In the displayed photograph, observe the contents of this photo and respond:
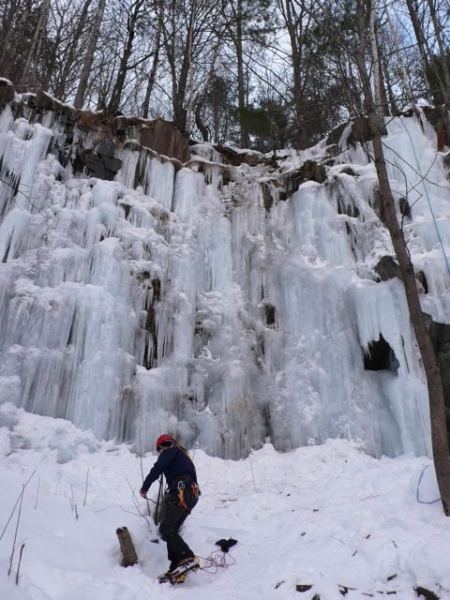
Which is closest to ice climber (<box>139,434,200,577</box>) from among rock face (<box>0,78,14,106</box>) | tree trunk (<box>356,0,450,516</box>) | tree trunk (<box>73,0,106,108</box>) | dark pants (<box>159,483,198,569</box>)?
dark pants (<box>159,483,198,569</box>)

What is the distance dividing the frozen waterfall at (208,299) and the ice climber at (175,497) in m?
2.46

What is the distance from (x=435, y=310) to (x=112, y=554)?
225 inches

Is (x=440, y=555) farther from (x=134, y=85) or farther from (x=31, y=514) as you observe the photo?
(x=134, y=85)

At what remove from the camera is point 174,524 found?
380 centimetres

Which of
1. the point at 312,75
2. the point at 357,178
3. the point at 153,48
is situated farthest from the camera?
Answer: the point at 153,48

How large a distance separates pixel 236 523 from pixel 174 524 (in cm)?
138

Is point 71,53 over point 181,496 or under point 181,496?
over

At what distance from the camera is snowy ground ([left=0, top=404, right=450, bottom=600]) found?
3.09 meters

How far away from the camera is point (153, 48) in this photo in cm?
1448

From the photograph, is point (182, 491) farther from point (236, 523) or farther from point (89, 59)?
point (89, 59)

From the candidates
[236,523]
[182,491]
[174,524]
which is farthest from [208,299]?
[174,524]

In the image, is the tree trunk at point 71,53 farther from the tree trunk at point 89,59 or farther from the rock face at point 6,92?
the rock face at point 6,92

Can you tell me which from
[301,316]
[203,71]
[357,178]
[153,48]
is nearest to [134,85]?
[153,48]

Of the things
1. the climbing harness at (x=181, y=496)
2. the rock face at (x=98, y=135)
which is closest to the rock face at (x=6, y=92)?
the rock face at (x=98, y=135)
